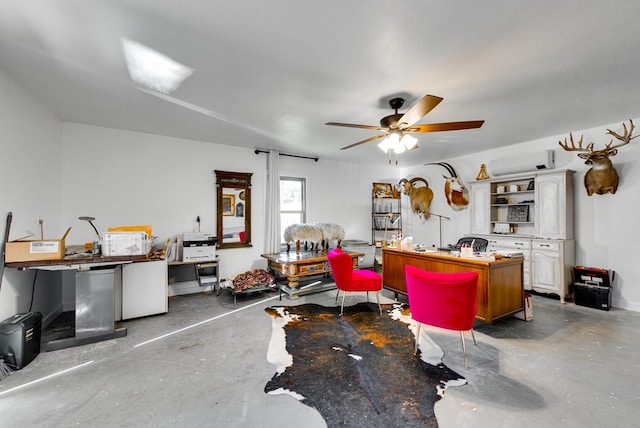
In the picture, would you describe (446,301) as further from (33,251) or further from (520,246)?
(33,251)

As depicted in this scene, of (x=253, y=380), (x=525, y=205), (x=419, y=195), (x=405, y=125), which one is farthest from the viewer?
(x=419, y=195)

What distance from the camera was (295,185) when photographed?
6.25 meters

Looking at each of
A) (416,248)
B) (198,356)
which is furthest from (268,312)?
(416,248)

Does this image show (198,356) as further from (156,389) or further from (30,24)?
(30,24)

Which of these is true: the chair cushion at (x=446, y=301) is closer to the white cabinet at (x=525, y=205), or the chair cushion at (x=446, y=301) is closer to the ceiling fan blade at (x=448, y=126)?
Result: the ceiling fan blade at (x=448, y=126)

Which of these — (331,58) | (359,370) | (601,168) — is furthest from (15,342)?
(601,168)

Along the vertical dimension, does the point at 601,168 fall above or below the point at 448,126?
below

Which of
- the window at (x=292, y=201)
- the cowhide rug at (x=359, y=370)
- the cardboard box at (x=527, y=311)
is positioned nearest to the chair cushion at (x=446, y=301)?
the cowhide rug at (x=359, y=370)

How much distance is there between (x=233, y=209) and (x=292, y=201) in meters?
1.42

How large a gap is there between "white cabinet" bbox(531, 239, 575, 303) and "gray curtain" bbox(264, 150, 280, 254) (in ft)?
15.3

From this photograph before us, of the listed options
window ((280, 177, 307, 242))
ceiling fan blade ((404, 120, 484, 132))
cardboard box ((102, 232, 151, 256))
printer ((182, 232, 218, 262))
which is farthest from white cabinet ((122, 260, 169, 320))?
ceiling fan blade ((404, 120, 484, 132))

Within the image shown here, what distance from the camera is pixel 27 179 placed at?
10.00 feet

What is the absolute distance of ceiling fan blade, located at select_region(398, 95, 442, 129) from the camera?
222 centimetres

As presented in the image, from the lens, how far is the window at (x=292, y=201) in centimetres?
609
